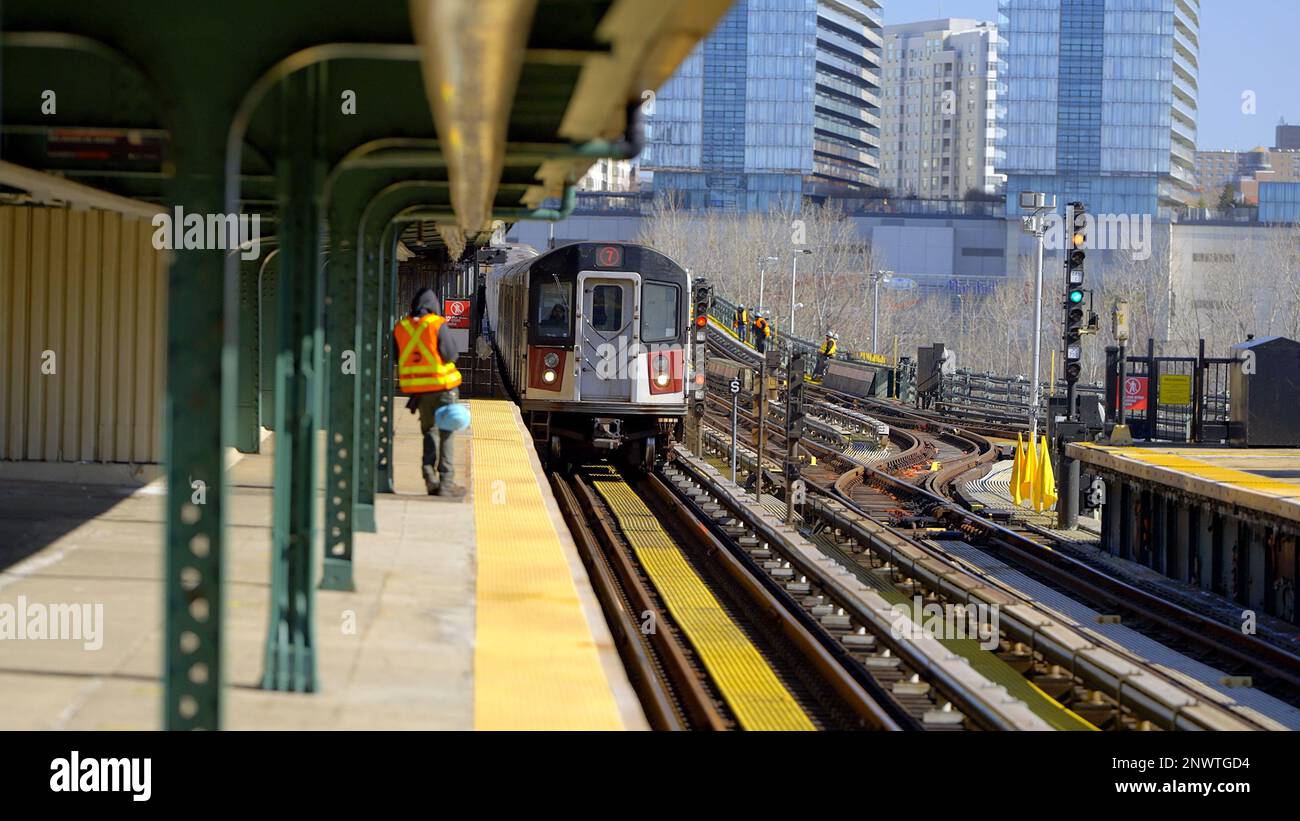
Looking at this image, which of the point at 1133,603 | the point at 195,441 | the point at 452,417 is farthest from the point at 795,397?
the point at 195,441

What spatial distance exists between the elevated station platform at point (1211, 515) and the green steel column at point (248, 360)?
32.3 ft

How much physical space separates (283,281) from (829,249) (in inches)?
3252

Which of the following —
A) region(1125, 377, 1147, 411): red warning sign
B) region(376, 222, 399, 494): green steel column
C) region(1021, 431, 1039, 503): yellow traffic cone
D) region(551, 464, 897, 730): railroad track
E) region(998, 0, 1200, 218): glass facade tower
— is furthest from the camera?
region(998, 0, 1200, 218): glass facade tower

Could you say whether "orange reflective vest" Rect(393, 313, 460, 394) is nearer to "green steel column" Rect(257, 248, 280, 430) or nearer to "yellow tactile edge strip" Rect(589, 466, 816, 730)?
"yellow tactile edge strip" Rect(589, 466, 816, 730)

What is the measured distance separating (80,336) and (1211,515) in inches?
436

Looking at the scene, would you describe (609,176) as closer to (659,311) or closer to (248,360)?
(659,311)

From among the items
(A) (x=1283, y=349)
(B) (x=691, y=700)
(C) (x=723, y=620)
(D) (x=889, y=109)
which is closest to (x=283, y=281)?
(B) (x=691, y=700)

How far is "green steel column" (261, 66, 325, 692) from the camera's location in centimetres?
650

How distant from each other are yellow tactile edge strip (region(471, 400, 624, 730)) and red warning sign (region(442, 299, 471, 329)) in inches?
528

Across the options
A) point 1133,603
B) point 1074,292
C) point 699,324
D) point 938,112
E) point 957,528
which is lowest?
point 1133,603

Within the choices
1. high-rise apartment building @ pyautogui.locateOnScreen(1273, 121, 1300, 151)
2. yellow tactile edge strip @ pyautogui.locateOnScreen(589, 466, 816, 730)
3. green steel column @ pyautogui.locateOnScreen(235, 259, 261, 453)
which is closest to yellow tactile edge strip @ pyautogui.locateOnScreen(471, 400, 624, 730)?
yellow tactile edge strip @ pyautogui.locateOnScreen(589, 466, 816, 730)

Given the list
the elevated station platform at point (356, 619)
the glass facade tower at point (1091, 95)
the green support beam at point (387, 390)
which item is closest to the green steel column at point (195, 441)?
the elevated station platform at point (356, 619)

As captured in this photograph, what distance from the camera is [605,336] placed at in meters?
20.2

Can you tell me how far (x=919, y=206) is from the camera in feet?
343
